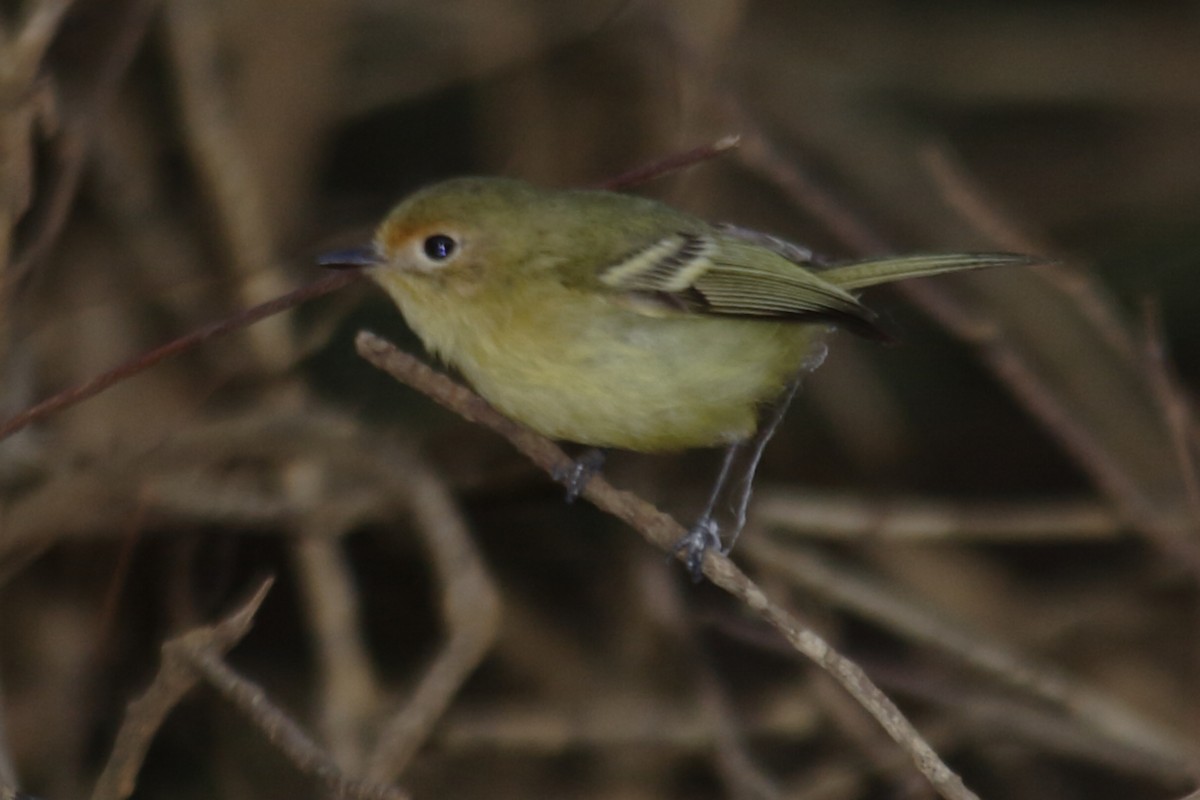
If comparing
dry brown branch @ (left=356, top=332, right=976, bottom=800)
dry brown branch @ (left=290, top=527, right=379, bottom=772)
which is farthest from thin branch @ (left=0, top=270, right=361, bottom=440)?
dry brown branch @ (left=290, top=527, right=379, bottom=772)

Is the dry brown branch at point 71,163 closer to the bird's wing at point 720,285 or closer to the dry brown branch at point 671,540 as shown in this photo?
the dry brown branch at point 671,540

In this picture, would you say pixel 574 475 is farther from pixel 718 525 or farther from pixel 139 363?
pixel 139 363

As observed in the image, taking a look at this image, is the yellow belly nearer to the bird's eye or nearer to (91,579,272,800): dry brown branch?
the bird's eye

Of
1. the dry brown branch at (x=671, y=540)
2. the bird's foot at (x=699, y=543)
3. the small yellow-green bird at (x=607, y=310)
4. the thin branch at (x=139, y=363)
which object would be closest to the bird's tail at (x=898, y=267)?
the small yellow-green bird at (x=607, y=310)

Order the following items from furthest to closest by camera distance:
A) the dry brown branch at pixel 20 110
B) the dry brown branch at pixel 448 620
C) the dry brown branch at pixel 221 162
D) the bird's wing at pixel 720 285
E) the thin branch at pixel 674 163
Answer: the dry brown branch at pixel 221 162
the dry brown branch at pixel 448 620
the bird's wing at pixel 720 285
the dry brown branch at pixel 20 110
the thin branch at pixel 674 163

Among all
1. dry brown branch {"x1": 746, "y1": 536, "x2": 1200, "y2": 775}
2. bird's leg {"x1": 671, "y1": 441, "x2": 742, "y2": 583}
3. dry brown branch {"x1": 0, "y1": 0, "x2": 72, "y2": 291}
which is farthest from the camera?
dry brown branch {"x1": 746, "y1": 536, "x2": 1200, "y2": 775}

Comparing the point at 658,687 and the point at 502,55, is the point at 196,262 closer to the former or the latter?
the point at 502,55
